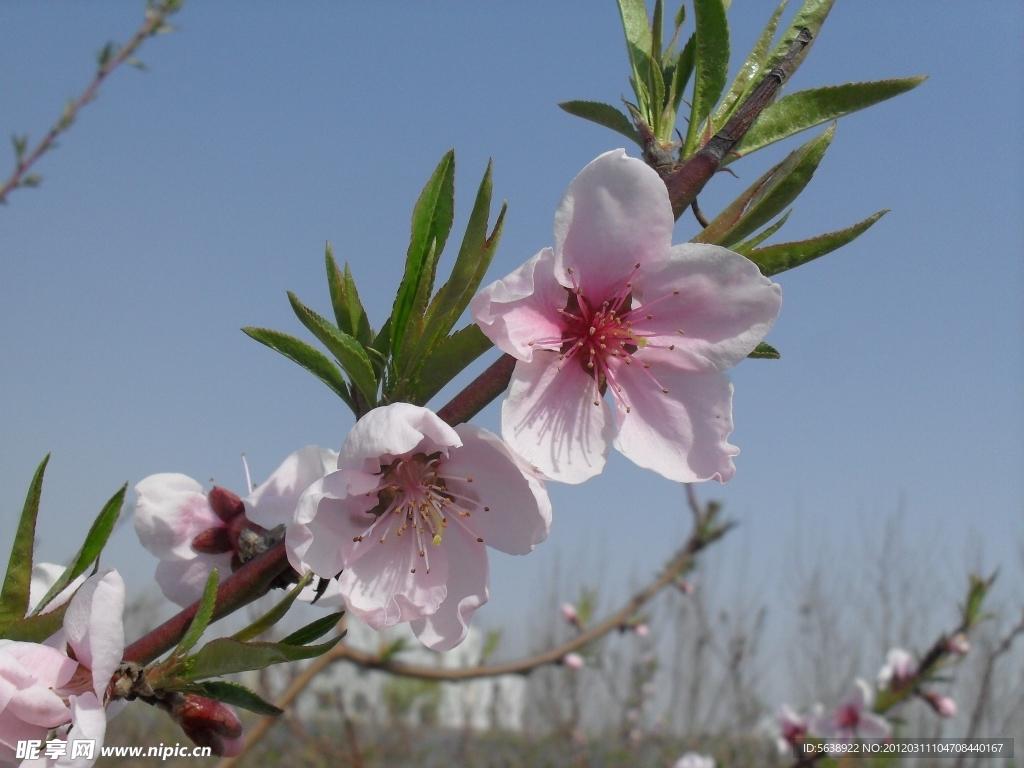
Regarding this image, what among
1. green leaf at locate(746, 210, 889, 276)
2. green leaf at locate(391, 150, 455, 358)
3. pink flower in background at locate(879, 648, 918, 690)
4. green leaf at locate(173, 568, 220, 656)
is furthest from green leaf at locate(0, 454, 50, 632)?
pink flower in background at locate(879, 648, 918, 690)

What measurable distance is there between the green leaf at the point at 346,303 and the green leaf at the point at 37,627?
496 millimetres

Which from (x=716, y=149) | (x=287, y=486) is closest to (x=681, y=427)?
(x=716, y=149)

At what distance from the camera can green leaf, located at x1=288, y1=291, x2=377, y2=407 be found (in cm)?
101

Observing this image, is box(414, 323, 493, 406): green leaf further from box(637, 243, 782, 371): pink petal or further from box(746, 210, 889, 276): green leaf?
box(746, 210, 889, 276): green leaf

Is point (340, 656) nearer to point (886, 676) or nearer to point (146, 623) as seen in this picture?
point (886, 676)

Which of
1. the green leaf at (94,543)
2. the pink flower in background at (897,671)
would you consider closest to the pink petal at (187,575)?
the green leaf at (94,543)

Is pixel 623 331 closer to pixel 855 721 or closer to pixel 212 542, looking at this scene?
pixel 212 542

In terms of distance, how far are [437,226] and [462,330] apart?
0.18 meters

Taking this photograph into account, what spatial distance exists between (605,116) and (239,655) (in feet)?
3.08

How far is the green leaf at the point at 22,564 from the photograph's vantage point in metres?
0.99

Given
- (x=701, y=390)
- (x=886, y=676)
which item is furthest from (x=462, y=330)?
(x=886, y=676)

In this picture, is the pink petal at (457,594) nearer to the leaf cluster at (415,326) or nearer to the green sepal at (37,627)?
the leaf cluster at (415,326)

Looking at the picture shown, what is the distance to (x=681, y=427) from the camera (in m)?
1.21

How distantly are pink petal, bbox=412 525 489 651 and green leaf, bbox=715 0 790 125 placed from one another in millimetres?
764
